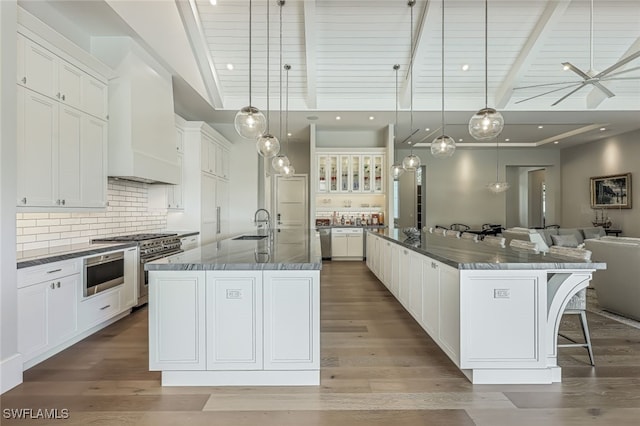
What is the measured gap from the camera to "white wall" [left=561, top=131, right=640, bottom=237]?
8.59 m

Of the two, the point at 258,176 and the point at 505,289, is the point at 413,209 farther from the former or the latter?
the point at 505,289

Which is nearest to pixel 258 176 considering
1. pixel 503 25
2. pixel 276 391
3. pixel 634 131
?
pixel 503 25

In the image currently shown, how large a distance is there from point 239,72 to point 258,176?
9.21ft

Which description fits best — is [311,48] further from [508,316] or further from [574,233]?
[574,233]

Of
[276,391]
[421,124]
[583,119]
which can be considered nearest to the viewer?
[276,391]

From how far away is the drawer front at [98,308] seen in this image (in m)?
3.18

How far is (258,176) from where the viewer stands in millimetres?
8469

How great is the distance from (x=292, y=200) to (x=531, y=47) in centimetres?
644

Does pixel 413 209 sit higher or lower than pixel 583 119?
lower

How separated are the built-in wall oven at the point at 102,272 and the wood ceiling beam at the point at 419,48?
5.17 m

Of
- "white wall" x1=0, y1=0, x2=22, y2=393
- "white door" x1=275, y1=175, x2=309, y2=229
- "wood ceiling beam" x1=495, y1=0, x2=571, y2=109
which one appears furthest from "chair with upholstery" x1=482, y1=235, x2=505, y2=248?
"white door" x1=275, y1=175, x2=309, y2=229

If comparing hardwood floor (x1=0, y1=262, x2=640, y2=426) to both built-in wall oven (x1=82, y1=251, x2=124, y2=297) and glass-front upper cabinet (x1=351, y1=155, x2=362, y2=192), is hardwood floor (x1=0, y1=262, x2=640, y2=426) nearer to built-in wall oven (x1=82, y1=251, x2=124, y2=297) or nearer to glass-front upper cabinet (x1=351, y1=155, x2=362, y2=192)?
built-in wall oven (x1=82, y1=251, x2=124, y2=297)

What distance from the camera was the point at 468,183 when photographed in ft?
36.4

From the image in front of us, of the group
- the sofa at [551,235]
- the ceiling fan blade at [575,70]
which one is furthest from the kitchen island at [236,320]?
the sofa at [551,235]
